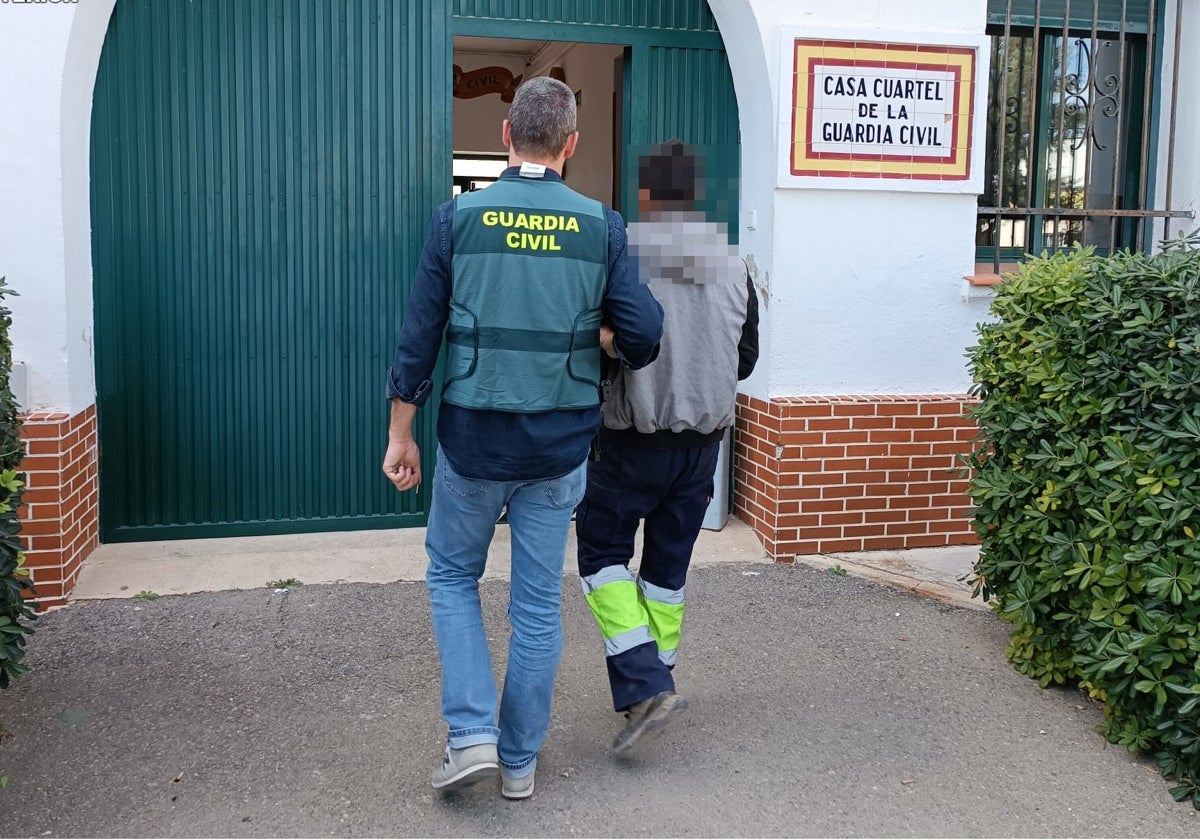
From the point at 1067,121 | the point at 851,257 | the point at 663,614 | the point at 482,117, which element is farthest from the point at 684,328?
the point at 482,117

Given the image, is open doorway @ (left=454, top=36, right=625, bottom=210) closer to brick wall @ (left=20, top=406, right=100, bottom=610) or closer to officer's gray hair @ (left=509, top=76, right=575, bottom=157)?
brick wall @ (left=20, top=406, right=100, bottom=610)

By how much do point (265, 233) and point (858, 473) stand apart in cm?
317

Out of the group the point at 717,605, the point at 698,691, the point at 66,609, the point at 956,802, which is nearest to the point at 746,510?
the point at 717,605

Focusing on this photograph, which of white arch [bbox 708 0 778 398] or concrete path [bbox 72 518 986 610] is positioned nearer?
concrete path [bbox 72 518 986 610]

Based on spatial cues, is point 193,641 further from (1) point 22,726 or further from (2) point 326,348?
(2) point 326,348

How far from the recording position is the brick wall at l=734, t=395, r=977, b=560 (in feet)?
18.5

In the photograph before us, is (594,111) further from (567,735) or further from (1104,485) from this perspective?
(567,735)

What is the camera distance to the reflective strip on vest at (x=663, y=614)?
12.1 feet

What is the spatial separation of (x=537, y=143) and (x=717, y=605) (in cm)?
258

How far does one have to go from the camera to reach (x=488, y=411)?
3.11m

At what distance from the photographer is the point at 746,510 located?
605cm

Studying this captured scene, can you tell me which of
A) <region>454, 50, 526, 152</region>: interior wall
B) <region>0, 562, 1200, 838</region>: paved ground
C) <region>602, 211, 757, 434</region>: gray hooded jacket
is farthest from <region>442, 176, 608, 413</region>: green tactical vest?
<region>454, 50, 526, 152</region>: interior wall

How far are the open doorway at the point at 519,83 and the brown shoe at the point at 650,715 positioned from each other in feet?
19.5

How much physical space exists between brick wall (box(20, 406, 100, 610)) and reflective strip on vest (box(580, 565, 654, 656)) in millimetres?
2530
